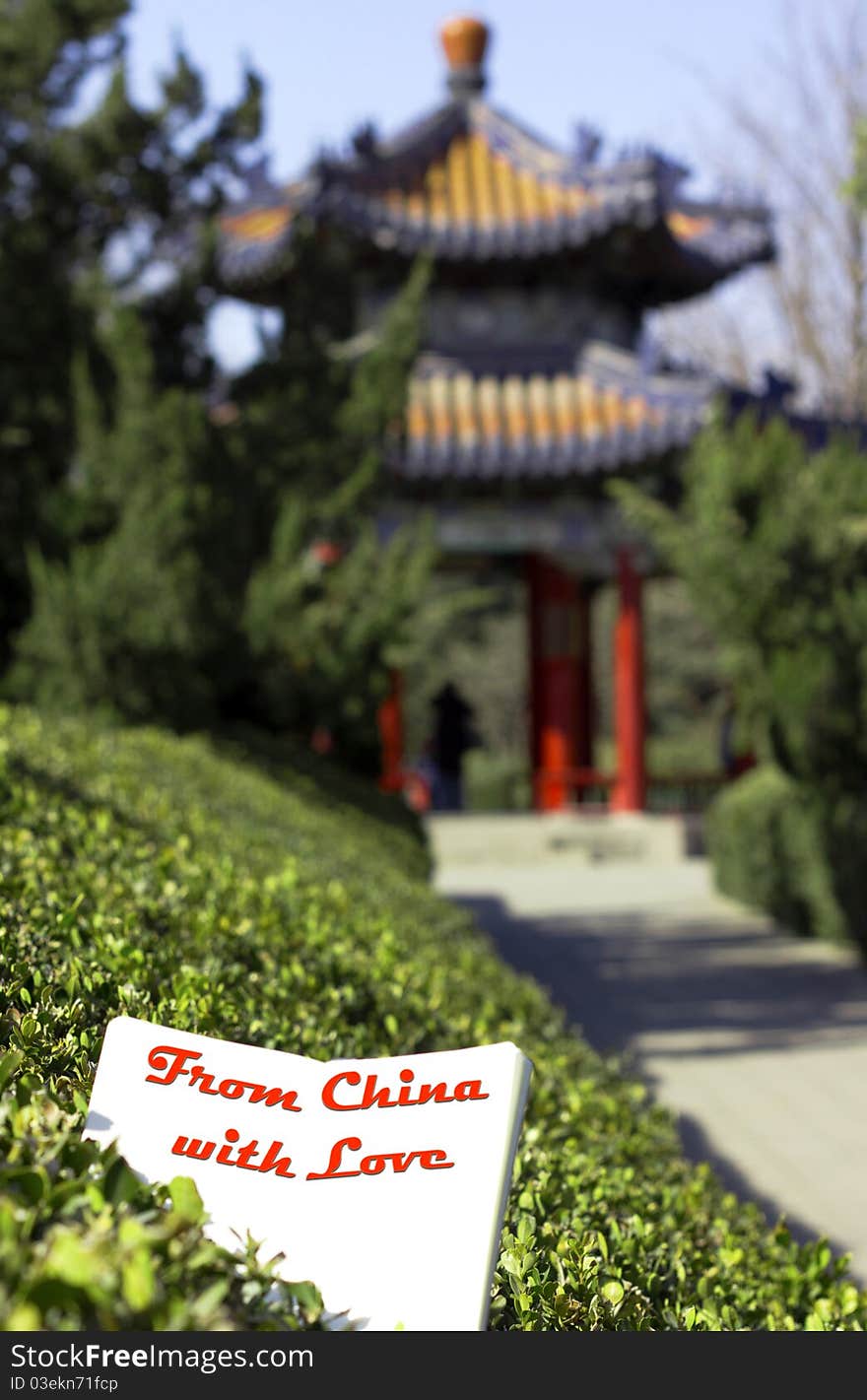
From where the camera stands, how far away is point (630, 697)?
19.9m

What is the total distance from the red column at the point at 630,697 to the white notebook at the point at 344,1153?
18.0 m

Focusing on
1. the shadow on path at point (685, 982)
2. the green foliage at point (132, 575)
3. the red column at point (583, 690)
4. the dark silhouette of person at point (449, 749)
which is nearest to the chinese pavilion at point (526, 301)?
the red column at point (583, 690)

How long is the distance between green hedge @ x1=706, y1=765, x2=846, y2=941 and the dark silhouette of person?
9.33 m

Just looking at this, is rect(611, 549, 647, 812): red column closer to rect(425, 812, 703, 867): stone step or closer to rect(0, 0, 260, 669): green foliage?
rect(425, 812, 703, 867): stone step

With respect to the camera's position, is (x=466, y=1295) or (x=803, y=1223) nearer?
(x=466, y=1295)

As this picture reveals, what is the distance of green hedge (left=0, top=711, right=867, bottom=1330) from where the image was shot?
61.7 inches

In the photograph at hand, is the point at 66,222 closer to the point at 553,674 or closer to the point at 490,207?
the point at 490,207

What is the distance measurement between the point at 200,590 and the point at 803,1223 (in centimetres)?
564

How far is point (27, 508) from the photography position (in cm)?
998

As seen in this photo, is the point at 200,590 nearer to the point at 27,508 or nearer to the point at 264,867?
the point at 27,508

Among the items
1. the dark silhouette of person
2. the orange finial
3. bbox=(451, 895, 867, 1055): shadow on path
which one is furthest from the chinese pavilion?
bbox=(451, 895, 867, 1055): shadow on path

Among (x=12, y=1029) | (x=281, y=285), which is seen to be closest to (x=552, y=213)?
(x=281, y=285)

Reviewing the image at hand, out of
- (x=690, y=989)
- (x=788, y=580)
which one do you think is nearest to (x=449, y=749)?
(x=690, y=989)

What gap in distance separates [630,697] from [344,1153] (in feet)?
59.9
